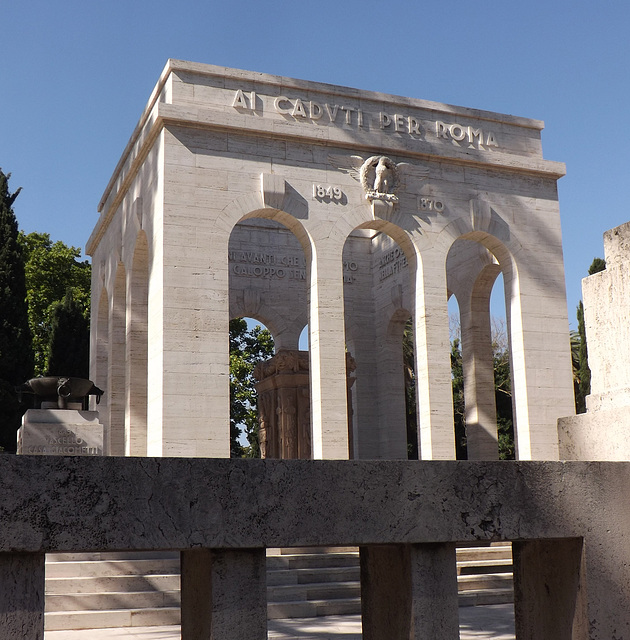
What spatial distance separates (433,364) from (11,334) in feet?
65.6

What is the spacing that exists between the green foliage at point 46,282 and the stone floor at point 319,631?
29.1 meters

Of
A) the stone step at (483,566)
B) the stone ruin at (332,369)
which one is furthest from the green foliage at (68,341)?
the stone step at (483,566)

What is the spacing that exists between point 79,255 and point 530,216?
87.3 feet

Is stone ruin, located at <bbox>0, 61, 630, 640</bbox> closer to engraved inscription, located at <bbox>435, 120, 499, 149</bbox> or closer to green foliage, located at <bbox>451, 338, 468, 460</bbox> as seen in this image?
engraved inscription, located at <bbox>435, 120, 499, 149</bbox>

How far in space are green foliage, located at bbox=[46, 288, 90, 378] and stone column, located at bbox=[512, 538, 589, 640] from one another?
Answer: 3318 centimetres

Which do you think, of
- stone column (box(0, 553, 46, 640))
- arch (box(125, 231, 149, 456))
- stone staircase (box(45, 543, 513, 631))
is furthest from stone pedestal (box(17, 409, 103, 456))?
stone column (box(0, 553, 46, 640))

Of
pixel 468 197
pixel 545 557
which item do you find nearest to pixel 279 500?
pixel 545 557

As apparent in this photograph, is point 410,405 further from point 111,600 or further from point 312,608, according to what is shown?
point 111,600

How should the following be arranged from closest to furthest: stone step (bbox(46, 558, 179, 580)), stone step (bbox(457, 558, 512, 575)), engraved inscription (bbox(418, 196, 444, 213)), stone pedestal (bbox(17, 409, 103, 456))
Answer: stone step (bbox(46, 558, 179, 580))
stone step (bbox(457, 558, 512, 575))
stone pedestal (bbox(17, 409, 103, 456))
engraved inscription (bbox(418, 196, 444, 213))

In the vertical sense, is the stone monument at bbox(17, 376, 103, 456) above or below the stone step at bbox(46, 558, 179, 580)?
above

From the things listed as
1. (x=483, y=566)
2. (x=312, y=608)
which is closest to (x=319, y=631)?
(x=312, y=608)

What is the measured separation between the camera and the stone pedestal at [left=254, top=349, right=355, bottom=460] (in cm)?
2427

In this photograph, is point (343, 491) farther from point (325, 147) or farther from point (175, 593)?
point (325, 147)

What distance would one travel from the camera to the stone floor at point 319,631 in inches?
439
